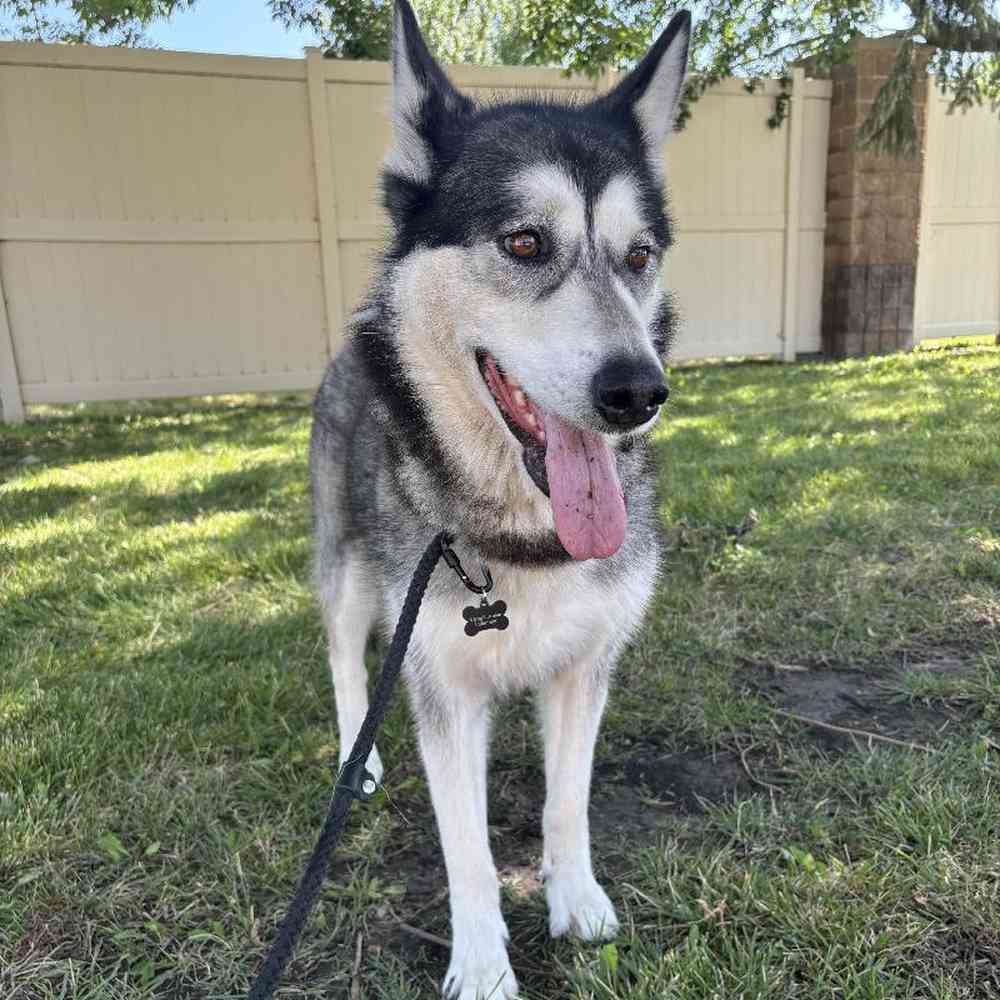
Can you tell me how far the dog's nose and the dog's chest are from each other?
424mm

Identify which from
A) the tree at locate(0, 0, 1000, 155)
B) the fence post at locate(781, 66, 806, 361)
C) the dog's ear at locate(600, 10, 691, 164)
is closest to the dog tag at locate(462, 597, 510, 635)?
the dog's ear at locate(600, 10, 691, 164)

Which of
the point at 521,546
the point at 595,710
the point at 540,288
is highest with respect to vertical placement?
the point at 540,288

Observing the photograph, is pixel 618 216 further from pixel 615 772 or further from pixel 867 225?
pixel 867 225

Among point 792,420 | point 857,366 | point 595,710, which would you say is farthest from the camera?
point 857,366

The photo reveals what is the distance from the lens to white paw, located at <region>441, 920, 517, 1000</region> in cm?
159

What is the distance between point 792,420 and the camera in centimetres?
595

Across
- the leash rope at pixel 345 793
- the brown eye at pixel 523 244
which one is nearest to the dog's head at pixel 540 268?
the brown eye at pixel 523 244

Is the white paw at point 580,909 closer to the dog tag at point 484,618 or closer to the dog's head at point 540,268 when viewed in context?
the dog tag at point 484,618

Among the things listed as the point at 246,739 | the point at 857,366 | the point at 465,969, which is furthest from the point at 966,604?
the point at 857,366

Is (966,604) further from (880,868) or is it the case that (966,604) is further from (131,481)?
(131,481)

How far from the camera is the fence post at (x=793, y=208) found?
8984mm

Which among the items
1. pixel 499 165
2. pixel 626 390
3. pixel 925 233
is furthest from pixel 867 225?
pixel 626 390

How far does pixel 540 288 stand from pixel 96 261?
6.99 meters

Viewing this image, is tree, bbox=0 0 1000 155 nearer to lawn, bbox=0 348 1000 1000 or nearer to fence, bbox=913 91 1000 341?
fence, bbox=913 91 1000 341
